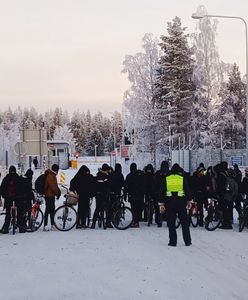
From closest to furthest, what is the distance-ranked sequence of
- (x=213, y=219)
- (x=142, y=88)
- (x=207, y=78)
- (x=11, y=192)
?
(x=11, y=192) < (x=213, y=219) < (x=207, y=78) < (x=142, y=88)

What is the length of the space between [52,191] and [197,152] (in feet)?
71.8

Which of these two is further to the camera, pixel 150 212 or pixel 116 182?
pixel 150 212

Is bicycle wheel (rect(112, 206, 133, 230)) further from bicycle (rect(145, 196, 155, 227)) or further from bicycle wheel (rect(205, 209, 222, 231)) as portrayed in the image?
bicycle wheel (rect(205, 209, 222, 231))

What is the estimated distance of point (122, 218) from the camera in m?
16.4

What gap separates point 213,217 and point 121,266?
253 inches

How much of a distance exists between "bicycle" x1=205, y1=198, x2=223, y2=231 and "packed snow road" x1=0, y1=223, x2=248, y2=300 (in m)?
0.85

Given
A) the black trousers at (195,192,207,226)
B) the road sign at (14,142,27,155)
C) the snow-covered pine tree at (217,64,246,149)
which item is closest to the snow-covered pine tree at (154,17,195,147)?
the snow-covered pine tree at (217,64,246,149)

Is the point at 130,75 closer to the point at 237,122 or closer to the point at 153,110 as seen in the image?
the point at 153,110

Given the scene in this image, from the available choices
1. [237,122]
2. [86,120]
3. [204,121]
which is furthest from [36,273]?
[86,120]

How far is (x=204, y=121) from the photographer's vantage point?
5425 centimetres

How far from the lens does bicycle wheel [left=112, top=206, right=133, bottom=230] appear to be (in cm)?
1630

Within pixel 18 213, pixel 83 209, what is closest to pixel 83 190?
pixel 83 209

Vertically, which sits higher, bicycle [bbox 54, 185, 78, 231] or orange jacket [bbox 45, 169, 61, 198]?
orange jacket [bbox 45, 169, 61, 198]

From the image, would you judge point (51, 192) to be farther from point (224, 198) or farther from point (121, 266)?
point (121, 266)
